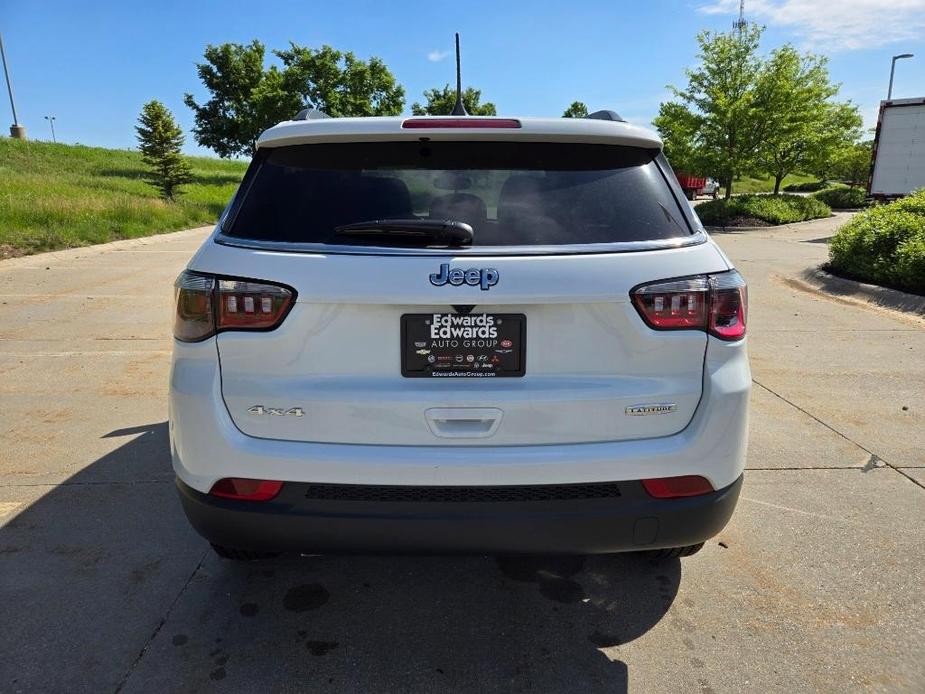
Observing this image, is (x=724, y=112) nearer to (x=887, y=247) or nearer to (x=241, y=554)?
(x=887, y=247)

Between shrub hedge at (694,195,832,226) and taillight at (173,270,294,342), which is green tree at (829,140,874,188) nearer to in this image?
shrub hedge at (694,195,832,226)

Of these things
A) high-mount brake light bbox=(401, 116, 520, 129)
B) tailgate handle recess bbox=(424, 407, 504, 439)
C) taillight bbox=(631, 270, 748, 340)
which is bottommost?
tailgate handle recess bbox=(424, 407, 504, 439)

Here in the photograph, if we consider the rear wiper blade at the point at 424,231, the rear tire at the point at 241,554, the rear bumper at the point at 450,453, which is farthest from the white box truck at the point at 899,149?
the rear tire at the point at 241,554

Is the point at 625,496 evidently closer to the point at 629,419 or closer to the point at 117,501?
the point at 629,419

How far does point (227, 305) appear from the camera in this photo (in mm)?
2008

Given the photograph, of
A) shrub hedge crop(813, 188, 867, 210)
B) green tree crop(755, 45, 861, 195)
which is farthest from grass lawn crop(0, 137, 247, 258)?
shrub hedge crop(813, 188, 867, 210)

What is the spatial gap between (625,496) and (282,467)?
1083 mm

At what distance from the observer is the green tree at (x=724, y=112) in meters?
23.1

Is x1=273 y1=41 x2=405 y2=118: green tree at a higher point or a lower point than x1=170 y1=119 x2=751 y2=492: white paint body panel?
higher

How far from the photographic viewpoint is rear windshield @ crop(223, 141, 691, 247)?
2086mm

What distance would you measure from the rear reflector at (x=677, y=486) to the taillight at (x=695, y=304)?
47 cm

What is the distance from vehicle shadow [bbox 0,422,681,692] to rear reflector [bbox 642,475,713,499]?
0.39 meters

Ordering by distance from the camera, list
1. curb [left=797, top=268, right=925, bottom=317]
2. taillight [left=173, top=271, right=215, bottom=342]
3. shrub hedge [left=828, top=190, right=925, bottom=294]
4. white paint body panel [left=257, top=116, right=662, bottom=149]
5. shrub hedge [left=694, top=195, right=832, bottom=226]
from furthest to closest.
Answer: shrub hedge [left=694, top=195, right=832, bottom=226] < shrub hedge [left=828, top=190, right=925, bottom=294] < curb [left=797, top=268, right=925, bottom=317] < white paint body panel [left=257, top=116, right=662, bottom=149] < taillight [left=173, top=271, right=215, bottom=342]

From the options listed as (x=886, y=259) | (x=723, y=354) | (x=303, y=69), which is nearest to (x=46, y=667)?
(x=723, y=354)
